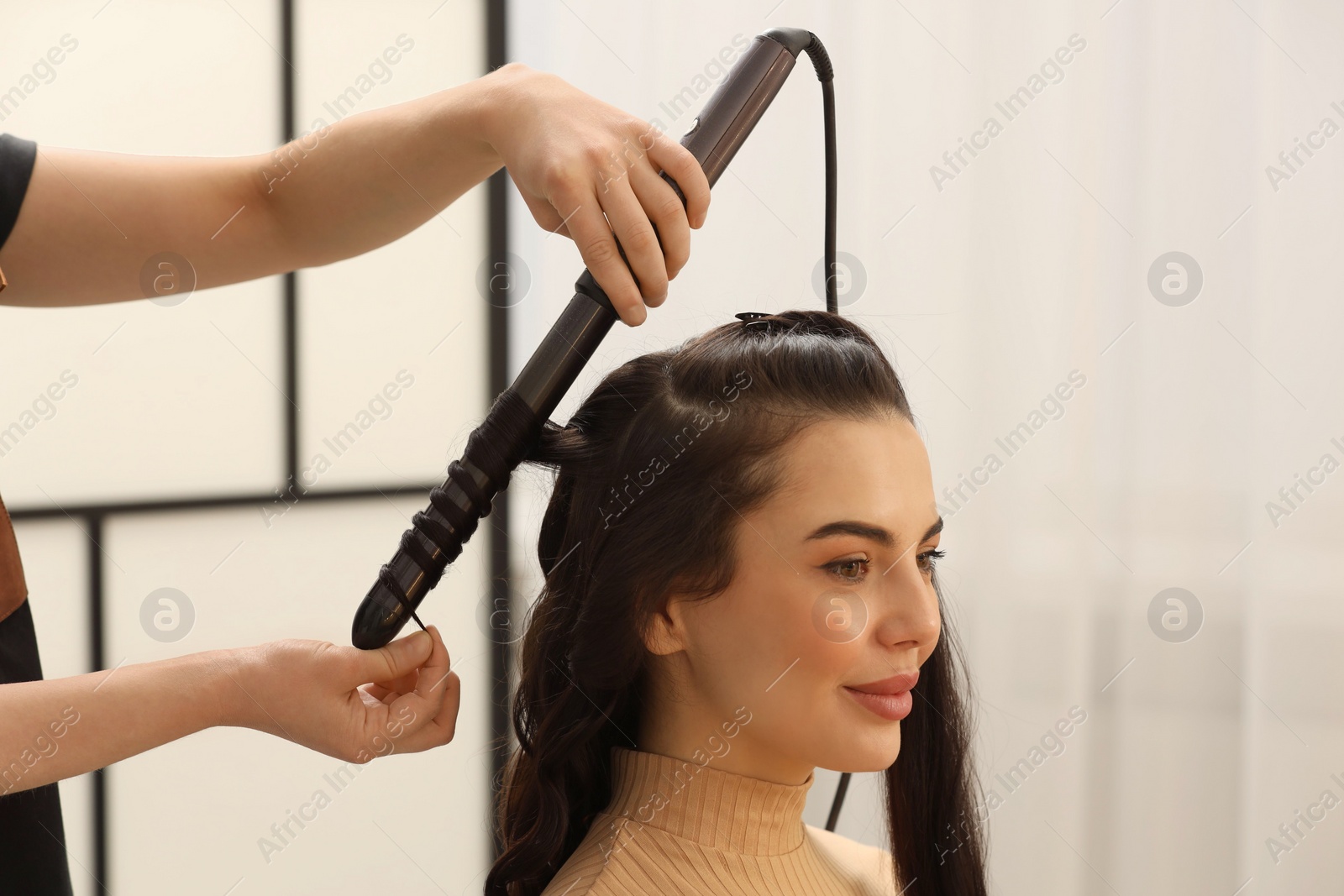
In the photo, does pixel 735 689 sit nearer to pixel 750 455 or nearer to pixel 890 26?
pixel 750 455

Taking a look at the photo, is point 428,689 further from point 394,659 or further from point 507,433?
point 507,433

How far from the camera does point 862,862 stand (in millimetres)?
1204

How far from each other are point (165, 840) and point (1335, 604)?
6.42 feet

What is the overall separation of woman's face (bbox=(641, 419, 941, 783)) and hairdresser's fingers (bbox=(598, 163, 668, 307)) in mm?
259

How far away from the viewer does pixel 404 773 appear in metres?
2.21

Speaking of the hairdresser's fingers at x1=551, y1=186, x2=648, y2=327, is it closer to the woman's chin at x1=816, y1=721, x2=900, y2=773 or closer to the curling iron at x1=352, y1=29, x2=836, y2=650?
the curling iron at x1=352, y1=29, x2=836, y2=650

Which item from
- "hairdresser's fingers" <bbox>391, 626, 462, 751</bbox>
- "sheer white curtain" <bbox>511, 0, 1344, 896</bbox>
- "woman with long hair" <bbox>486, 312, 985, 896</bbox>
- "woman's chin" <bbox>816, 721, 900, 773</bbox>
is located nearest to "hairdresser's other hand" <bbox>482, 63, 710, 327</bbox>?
"woman with long hair" <bbox>486, 312, 985, 896</bbox>

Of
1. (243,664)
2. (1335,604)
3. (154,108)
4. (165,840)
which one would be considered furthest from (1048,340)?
(165,840)

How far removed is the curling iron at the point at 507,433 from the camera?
83 cm

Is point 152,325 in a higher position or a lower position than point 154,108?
lower

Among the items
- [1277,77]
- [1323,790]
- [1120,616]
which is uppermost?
[1277,77]

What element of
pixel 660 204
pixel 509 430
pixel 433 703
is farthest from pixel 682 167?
pixel 433 703

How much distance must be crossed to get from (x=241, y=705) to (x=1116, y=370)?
1411 mm

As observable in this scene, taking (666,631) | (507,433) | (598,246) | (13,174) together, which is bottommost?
(666,631)
